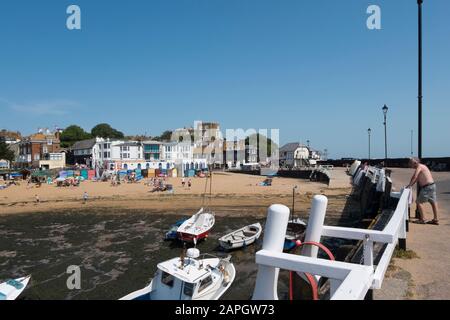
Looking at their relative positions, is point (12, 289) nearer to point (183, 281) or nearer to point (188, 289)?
point (183, 281)

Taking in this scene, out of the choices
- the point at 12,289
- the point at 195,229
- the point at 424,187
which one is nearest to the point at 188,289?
the point at 12,289

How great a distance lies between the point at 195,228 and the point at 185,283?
10.0 metres

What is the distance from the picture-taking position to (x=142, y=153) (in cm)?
9956

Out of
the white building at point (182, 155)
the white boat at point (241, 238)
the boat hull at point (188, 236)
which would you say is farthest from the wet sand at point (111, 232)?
the white building at point (182, 155)

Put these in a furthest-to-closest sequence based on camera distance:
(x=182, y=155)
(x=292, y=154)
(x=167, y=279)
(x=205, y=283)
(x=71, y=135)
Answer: (x=71, y=135), (x=292, y=154), (x=182, y=155), (x=205, y=283), (x=167, y=279)

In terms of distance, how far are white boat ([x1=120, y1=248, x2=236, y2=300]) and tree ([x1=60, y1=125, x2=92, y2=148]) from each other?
13480 cm

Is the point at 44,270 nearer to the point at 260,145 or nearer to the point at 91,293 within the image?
the point at 91,293

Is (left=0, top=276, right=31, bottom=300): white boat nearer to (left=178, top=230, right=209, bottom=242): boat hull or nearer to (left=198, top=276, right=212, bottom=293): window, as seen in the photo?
(left=198, top=276, right=212, bottom=293): window

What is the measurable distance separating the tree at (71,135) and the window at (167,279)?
13498cm

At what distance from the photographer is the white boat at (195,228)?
2145 cm

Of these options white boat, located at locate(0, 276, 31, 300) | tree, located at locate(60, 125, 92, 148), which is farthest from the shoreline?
tree, located at locate(60, 125, 92, 148)

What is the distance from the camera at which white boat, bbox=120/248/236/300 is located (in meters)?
12.4

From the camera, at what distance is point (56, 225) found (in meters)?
A: 30.2
